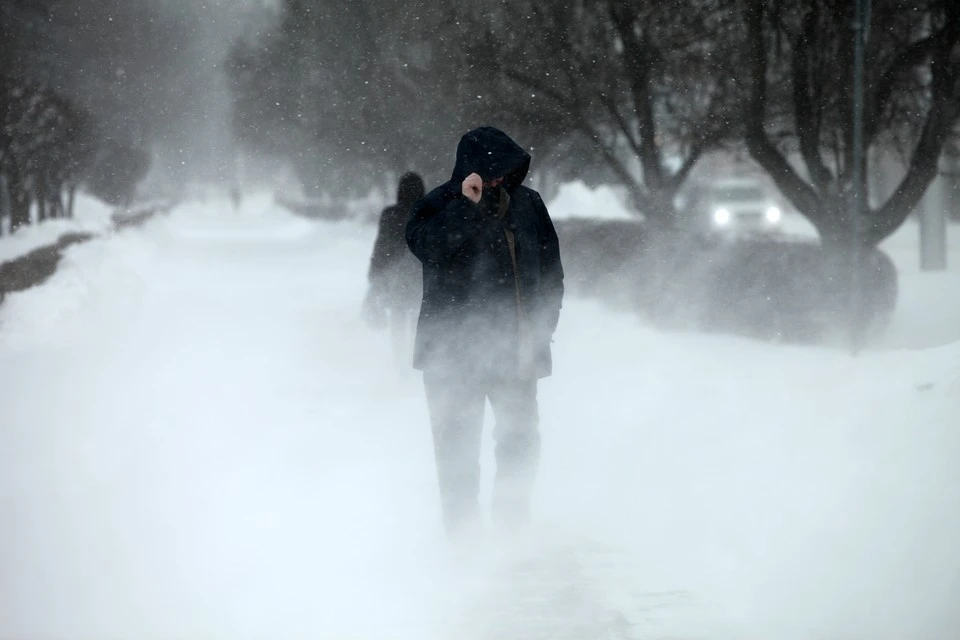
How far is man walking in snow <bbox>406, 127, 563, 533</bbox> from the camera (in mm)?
4469

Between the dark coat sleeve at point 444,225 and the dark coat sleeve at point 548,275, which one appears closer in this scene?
the dark coat sleeve at point 444,225

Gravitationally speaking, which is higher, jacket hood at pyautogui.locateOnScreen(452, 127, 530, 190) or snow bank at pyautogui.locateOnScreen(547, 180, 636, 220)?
snow bank at pyautogui.locateOnScreen(547, 180, 636, 220)

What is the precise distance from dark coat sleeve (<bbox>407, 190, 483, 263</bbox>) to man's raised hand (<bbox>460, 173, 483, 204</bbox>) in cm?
8

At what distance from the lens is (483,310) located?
4.56 metres

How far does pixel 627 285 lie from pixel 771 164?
2342mm

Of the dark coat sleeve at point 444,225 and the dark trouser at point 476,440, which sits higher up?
the dark coat sleeve at point 444,225

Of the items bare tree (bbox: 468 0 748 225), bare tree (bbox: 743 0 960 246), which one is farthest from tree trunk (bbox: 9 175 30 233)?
bare tree (bbox: 743 0 960 246)

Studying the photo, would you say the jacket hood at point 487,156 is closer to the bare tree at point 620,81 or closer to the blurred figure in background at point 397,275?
the blurred figure in background at point 397,275

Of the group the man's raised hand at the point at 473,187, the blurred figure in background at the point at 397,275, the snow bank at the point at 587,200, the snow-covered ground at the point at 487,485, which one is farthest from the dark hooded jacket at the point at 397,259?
the snow bank at the point at 587,200

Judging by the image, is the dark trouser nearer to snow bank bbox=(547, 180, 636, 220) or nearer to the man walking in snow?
the man walking in snow

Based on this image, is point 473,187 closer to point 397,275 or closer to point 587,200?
point 397,275

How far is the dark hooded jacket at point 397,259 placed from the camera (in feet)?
28.3

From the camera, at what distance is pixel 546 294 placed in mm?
4703

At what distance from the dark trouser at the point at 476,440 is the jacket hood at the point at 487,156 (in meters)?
0.81
